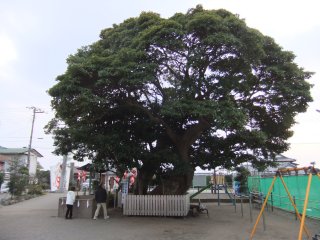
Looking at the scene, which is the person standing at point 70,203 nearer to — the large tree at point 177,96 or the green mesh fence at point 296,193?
the large tree at point 177,96

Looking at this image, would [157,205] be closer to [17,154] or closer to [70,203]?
[70,203]

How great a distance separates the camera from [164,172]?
18281mm

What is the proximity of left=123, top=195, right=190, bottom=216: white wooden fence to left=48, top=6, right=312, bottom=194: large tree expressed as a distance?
121 cm

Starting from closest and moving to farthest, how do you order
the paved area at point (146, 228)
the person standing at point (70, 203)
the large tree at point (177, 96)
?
1. the paved area at point (146, 228)
2. the large tree at point (177, 96)
3. the person standing at point (70, 203)

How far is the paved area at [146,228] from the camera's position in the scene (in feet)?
38.8

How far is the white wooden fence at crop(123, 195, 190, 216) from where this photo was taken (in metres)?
16.7

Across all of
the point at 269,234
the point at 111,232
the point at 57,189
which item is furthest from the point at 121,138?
the point at 57,189

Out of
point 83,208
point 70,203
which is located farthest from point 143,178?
point 70,203

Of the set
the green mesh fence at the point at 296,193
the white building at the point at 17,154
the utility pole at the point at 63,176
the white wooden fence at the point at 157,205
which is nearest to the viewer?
the green mesh fence at the point at 296,193

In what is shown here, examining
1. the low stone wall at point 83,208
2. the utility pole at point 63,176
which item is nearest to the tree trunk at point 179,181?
the low stone wall at point 83,208

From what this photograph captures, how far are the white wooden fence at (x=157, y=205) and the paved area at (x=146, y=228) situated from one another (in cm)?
50

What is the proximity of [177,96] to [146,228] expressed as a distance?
5561mm

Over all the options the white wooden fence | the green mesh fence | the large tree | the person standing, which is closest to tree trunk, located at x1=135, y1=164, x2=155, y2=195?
the large tree

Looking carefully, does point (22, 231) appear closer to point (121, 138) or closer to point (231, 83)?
point (121, 138)
